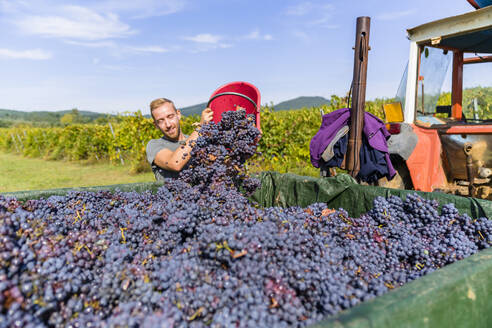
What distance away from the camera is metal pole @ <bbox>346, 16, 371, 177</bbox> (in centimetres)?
236

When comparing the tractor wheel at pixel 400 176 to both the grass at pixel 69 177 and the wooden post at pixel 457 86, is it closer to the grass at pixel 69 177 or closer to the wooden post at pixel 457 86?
the wooden post at pixel 457 86

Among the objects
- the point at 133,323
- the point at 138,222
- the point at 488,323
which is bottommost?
the point at 488,323

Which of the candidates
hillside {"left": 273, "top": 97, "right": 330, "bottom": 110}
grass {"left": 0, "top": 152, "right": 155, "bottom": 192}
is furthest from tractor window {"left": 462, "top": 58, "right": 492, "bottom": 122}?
grass {"left": 0, "top": 152, "right": 155, "bottom": 192}

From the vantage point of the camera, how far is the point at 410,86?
11.0ft

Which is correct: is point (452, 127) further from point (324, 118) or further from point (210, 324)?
point (210, 324)

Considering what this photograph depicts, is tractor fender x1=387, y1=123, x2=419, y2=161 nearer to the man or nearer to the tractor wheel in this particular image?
the tractor wheel

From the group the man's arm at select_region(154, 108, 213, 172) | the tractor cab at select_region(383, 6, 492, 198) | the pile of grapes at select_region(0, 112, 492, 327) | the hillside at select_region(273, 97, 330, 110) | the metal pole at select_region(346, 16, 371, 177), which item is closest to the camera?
the pile of grapes at select_region(0, 112, 492, 327)

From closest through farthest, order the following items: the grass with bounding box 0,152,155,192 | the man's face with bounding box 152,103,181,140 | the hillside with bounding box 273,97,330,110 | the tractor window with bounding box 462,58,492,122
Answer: the man's face with bounding box 152,103,181,140
the tractor window with bounding box 462,58,492,122
the grass with bounding box 0,152,155,192
the hillside with bounding box 273,97,330,110

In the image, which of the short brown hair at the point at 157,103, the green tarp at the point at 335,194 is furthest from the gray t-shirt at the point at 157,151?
the green tarp at the point at 335,194

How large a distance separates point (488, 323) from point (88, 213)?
184cm

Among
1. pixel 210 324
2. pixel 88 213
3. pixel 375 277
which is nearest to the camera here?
pixel 210 324

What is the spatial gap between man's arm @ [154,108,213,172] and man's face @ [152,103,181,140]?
37cm

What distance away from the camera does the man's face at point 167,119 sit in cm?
288

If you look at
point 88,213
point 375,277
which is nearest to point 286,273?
point 375,277
